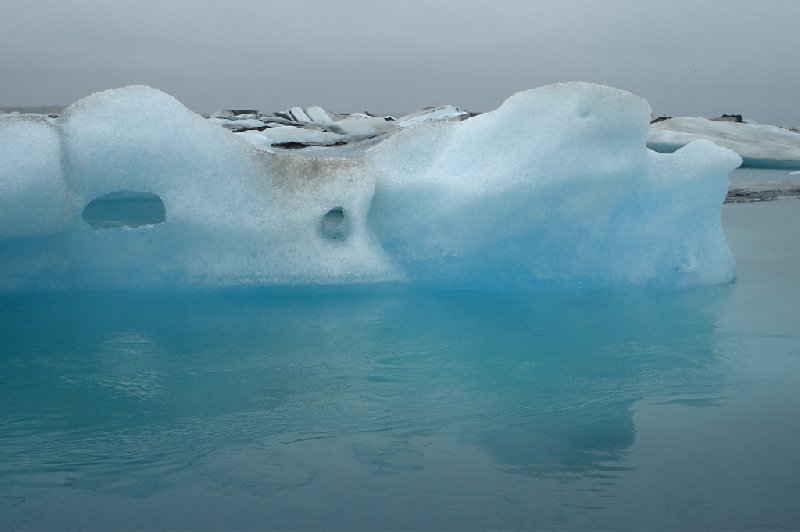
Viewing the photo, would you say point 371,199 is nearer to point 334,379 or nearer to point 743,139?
point 334,379

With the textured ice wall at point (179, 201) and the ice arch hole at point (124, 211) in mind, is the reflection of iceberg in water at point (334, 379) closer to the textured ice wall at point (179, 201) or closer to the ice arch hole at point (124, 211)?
the textured ice wall at point (179, 201)

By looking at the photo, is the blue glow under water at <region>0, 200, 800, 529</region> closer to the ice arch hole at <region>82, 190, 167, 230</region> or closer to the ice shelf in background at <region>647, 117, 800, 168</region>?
the ice arch hole at <region>82, 190, 167, 230</region>

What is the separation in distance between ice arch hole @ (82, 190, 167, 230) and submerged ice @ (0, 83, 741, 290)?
8.68 ft

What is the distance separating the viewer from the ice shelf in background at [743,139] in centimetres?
1473

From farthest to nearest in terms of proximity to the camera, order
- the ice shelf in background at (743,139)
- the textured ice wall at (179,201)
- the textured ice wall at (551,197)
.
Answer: the ice shelf in background at (743,139), the textured ice wall at (551,197), the textured ice wall at (179,201)

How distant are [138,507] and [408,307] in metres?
2.44

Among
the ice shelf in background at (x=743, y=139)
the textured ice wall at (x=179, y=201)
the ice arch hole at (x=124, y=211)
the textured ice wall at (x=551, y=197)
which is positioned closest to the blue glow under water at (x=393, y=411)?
the textured ice wall at (x=179, y=201)

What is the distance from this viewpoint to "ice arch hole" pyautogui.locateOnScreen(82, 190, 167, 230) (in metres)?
7.10

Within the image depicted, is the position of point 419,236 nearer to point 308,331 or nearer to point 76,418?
point 308,331

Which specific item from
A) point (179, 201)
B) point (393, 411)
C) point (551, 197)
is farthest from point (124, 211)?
point (393, 411)

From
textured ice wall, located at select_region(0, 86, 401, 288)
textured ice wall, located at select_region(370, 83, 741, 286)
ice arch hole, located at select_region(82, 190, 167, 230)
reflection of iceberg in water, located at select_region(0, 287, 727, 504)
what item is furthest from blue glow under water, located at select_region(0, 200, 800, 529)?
ice arch hole, located at select_region(82, 190, 167, 230)

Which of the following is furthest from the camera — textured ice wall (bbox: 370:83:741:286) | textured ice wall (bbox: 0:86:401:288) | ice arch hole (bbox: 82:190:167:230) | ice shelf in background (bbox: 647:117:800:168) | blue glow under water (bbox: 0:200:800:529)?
ice shelf in background (bbox: 647:117:800:168)

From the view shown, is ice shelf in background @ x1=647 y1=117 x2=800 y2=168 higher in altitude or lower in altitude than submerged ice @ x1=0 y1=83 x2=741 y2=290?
higher

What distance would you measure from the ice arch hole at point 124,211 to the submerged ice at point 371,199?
265 centimetres
